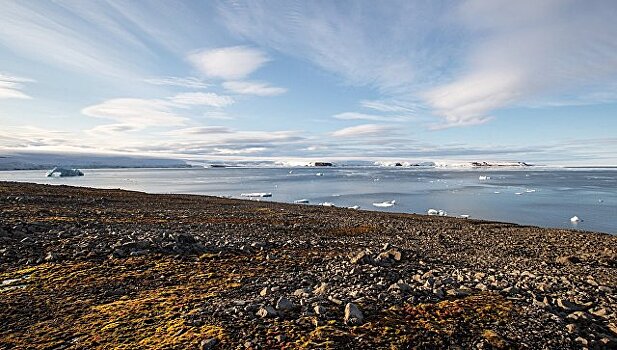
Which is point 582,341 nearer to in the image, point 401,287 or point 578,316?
point 578,316

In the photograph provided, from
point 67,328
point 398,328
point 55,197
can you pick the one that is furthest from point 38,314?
point 55,197

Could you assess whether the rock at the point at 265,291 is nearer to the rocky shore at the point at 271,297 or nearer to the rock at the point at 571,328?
the rocky shore at the point at 271,297

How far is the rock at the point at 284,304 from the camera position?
7043 mm

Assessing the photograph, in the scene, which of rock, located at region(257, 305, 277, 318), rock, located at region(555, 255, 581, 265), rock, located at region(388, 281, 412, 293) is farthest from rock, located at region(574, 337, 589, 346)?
rock, located at region(555, 255, 581, 265)

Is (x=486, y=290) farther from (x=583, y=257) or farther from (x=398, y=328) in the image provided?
(x=583, y=257)

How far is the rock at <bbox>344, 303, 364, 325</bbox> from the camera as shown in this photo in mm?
6629

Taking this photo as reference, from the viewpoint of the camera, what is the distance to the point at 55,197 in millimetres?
29172

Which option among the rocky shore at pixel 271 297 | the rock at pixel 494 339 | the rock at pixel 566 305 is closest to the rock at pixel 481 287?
the rocky shore at pixel 271 297

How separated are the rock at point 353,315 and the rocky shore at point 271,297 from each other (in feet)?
0.08

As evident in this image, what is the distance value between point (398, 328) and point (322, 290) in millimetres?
2125

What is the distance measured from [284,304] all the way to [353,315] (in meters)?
1.39

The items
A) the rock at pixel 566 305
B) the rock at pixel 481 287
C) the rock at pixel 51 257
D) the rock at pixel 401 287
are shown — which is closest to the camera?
the rock at pixel 566 305

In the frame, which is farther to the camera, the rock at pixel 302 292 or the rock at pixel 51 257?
the rock at pixel 51 257

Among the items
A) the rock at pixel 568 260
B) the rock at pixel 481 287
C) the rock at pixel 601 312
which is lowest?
the rock at pixel 568 260
